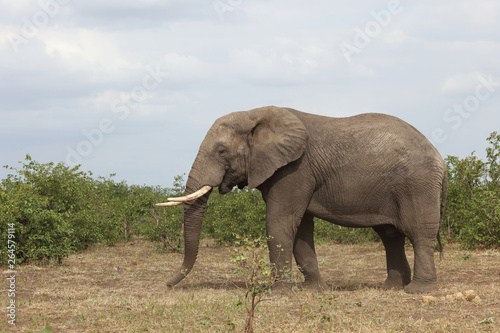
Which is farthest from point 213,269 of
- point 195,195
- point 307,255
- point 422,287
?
point 422,287

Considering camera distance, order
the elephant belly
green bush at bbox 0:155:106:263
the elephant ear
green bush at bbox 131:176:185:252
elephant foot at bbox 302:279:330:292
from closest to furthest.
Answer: the elephant ear < the elephant belly < elephant foot at bbox 302:279:330:292 < green bush at bbox 0:155:106:263 < green bush at bbox 131:176:185:252

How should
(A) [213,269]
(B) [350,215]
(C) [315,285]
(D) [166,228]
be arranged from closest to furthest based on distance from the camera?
(B) [350,215]
(C) [315,285]
(A) [213,269]
(D) [166,228]

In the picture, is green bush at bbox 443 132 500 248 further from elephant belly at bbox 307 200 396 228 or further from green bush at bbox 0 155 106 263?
green bush at bbox 0 155 106 263

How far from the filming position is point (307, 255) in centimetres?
1077

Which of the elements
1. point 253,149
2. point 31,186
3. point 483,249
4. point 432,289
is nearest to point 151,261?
point 31,186

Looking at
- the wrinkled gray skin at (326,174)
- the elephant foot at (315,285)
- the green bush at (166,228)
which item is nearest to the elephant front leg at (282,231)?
the wrinkled gray skin at (326,174)

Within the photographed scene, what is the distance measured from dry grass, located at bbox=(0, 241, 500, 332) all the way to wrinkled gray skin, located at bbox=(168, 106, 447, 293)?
0.93 m

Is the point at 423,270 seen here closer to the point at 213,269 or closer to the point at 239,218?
the point at 213,269

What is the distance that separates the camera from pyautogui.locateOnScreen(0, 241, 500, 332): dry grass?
7727mm

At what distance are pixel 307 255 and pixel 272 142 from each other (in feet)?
7.22

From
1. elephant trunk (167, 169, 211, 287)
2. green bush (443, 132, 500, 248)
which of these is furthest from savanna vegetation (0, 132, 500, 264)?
elephant trunk (167, 169, 211, 287)

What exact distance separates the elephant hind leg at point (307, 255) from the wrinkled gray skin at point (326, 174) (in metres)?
0.55

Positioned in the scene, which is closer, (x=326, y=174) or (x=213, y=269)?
(x=326, y=174)

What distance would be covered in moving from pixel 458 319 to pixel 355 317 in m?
1.32
